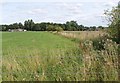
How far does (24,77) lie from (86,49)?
1722 millimetres

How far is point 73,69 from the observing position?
5438 mm

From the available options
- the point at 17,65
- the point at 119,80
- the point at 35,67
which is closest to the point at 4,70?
the point at 17,65

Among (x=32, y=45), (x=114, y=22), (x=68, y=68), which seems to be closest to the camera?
(x=68, y=68)

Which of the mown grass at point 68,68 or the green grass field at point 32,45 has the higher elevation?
the mown grass at point 68,68

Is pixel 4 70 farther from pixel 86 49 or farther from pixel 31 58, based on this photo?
pixel 86 49

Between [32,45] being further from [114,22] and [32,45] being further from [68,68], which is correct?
[68,68]

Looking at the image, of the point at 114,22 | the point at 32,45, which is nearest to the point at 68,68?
the point at 114,22

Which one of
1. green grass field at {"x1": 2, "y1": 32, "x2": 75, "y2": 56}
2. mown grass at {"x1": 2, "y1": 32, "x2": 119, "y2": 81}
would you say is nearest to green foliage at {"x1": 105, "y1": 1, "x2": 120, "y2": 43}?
green grass field at {"x1": 2, "y1": 32, "x2": 75, "y2": 56}

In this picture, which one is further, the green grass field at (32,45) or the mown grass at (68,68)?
the green grass field at (32,45)

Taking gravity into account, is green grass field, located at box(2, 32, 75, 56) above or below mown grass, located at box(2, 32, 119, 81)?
below

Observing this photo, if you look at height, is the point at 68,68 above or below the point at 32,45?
above

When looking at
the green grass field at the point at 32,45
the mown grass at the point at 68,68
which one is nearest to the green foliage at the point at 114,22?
the green grass field at the point at 32,45

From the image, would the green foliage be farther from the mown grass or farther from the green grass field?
the mown grass

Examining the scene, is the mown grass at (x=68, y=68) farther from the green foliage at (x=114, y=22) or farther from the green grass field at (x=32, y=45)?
the green foliage at (x=114, y=22)
